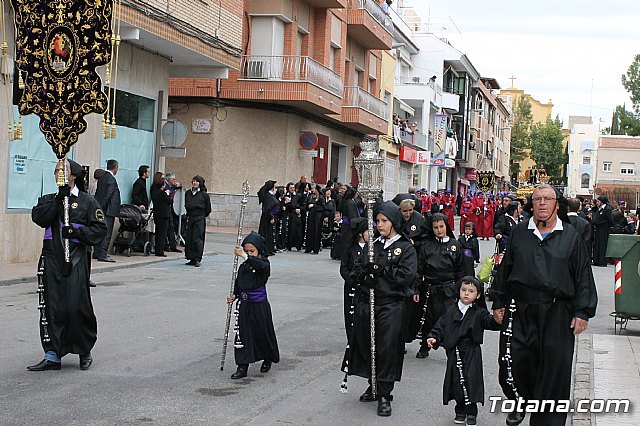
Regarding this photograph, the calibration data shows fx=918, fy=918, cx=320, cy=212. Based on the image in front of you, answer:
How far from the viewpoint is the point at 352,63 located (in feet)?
125

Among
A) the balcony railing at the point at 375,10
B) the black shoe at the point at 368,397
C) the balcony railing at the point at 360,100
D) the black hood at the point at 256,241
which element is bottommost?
the black shoe at the point at 368,397

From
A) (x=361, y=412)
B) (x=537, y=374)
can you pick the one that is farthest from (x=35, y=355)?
(x=537, y=374)

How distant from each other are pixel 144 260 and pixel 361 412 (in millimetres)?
11901

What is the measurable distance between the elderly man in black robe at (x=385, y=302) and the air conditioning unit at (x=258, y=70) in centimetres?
2228

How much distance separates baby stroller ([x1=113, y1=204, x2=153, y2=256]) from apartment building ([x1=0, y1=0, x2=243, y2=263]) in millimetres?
1201

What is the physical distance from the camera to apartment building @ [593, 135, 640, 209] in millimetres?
86500

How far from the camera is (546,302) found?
6.51 m

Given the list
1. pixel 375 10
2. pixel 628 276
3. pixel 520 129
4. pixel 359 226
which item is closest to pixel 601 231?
pixel 628 276

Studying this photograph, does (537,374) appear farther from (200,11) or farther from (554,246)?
(200,11)

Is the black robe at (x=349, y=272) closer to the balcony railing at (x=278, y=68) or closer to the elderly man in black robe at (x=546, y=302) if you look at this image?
the elderly man in black robe at (x=546, y=302)

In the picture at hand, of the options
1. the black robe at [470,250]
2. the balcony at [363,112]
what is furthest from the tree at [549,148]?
the black robe at [470,250]

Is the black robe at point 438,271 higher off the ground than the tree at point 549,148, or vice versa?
the tree at point 549,148

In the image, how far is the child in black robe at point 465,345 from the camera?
7602mm

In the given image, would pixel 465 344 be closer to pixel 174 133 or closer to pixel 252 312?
pixel 252 312
